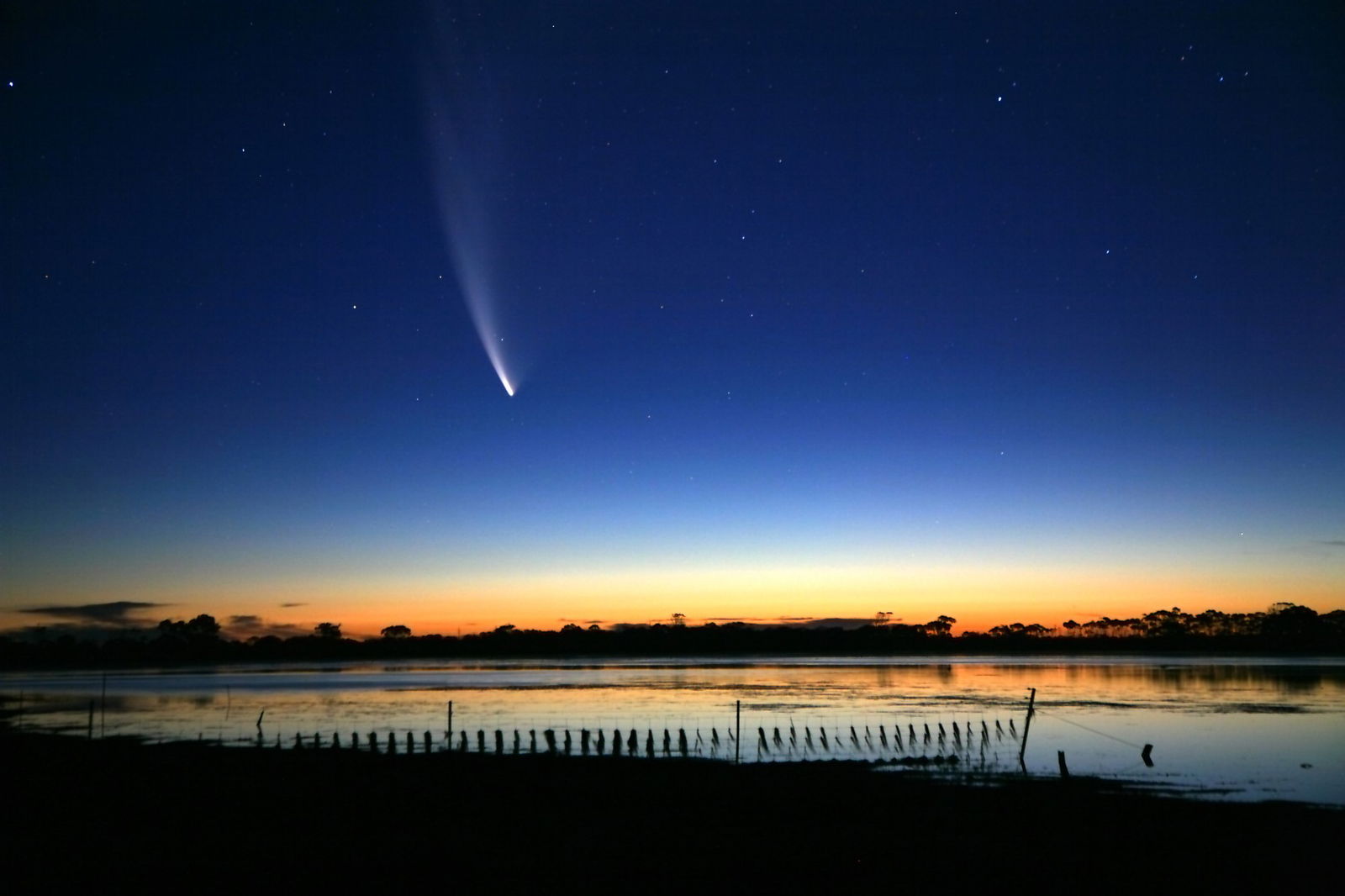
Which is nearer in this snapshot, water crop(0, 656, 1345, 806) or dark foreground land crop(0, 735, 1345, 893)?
dark foreground land crop(0, 735, 1345, 893)

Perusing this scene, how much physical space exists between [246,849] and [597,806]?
9.20m

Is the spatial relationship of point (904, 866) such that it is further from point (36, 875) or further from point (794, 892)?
point (36, 875)

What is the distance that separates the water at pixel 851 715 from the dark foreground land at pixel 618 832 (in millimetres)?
8851

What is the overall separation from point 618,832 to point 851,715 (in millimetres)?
39889

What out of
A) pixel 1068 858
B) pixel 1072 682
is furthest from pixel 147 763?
pixel 1072 682

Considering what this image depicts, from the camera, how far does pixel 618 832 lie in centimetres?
2273

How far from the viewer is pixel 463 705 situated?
70.4 meters

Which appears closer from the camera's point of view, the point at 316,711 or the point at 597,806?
the point at 597,806

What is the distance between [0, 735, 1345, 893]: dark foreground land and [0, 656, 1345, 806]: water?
8851 millimetres

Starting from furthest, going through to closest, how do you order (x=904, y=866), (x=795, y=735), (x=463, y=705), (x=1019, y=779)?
(x=463, y=705) → (x=795, y=735) → (x=1019, y=779) → (x=904, y=866)

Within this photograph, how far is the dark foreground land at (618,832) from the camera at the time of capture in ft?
61.5

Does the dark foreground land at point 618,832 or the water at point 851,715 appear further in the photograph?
the water at point 851,715

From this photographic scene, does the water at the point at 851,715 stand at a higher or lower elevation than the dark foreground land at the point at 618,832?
lower

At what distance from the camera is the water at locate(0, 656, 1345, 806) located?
1590 inches
